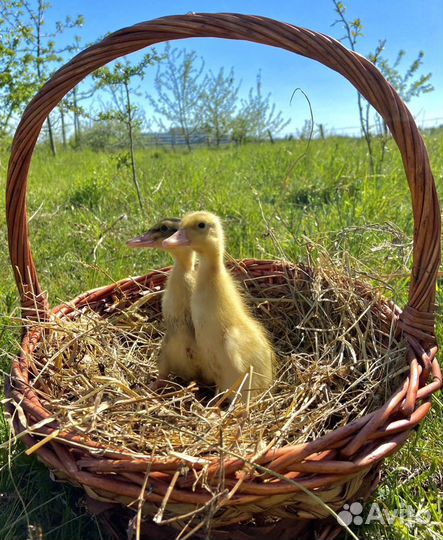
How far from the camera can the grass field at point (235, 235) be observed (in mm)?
Answer: 1326

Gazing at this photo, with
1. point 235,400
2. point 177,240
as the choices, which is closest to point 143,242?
point 177,240

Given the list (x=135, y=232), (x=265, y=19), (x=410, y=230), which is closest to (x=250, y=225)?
(x=135, y=232)

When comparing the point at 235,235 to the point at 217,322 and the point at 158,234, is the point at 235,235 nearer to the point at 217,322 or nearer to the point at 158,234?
the point at 158,234

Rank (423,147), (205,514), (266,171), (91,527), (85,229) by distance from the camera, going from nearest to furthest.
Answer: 1. (205,514)
2. (423,147)
3. (91,527)
4. (85,229)
5. (266,171)

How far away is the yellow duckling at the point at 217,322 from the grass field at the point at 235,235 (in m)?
0.46

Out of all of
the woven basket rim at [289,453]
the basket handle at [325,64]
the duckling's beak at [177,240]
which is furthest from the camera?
the duckling's beak at [177,240]

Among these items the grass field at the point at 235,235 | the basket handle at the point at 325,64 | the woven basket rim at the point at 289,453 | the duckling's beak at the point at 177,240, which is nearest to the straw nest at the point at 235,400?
the woven basket rim at the point at 289,453

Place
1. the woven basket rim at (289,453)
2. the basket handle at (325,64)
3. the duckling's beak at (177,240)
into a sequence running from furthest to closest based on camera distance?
the duckling's beak at (177,240), the basket handle at (325,64), the woven basket rim at (289,453)

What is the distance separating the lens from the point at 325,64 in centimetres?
124

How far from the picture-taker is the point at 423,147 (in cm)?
118

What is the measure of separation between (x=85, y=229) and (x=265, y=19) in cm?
229

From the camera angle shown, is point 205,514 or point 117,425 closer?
point 205,514

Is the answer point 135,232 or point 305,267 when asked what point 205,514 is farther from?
point 135,232

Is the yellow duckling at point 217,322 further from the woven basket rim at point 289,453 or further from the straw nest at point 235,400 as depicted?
the woven basket rim at point 289,453
